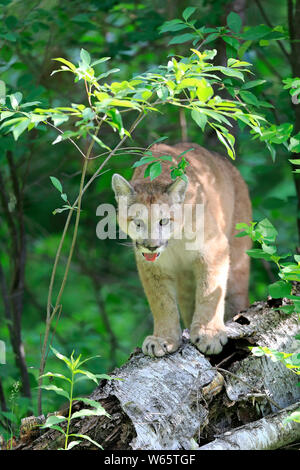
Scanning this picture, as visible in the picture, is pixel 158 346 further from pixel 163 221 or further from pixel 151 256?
pixel 163 221

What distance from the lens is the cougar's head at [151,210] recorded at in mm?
4922

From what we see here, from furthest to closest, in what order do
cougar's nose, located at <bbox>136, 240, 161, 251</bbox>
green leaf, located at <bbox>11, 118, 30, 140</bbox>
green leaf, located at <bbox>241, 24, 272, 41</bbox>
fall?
green leaf, located at <bbox>241, 24, 272, 41</bbox>, cougar's nose, located at <bbox>136, 240, 161, 251</bbox>, green leaf, located at <bbox>11, 118, 30, 140</bbox>

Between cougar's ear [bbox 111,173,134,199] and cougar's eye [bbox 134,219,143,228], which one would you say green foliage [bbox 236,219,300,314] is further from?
cougar's ear [bbox 111,173,134,199]

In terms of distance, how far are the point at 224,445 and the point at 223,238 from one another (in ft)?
7.34

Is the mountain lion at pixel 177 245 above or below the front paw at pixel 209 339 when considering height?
above

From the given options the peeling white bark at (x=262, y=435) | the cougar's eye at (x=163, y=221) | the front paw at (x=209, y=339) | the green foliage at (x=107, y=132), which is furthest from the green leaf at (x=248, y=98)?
the peeling white bark at (x=262, y=435)

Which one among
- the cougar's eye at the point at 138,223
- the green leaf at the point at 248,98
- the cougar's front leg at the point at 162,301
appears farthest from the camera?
the cougar's front leg at the point at 162,301

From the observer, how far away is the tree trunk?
367 centimetres

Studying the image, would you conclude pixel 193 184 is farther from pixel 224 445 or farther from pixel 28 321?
pixel 28 321

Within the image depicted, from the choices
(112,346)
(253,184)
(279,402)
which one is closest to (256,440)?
(279,402)

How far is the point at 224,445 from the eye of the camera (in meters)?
3.59

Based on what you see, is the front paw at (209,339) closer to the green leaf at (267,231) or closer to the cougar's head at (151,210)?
the cougar's head at (151,210)

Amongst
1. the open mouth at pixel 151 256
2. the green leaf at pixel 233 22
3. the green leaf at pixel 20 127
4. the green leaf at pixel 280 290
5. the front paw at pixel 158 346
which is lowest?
the front paw at pixel 158 346

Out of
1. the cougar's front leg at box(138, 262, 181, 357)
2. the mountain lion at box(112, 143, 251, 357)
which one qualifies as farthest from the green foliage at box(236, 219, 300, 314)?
the cougar's front leg at box(138, 262, 181, 357)
